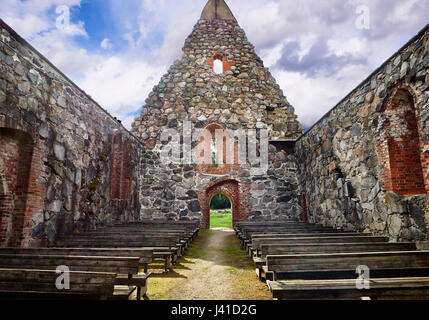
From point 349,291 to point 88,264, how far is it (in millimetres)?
3367

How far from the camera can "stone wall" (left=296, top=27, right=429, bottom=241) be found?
4949 millimetres

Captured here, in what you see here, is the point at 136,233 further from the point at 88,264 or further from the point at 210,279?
the point at 88,264

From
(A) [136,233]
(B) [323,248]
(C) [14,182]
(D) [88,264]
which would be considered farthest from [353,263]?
(C) [14,182]

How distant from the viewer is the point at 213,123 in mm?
13102

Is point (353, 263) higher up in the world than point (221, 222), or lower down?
higher up

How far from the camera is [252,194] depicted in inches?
496

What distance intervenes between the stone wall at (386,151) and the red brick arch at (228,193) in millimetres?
4489

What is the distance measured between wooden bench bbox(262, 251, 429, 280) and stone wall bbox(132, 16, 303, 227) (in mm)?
8631

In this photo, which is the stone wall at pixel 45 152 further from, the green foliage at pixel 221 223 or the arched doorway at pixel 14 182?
the green foliage at pixel 221 223

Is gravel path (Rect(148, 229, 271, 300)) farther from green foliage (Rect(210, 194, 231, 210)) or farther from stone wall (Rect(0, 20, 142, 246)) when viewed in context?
green foliage (Rect(210, 194, 231, 210))

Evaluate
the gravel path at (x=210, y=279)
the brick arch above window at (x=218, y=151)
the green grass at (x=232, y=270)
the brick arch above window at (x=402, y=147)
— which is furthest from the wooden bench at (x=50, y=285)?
the brick arch above window at (x=218, y=151)
